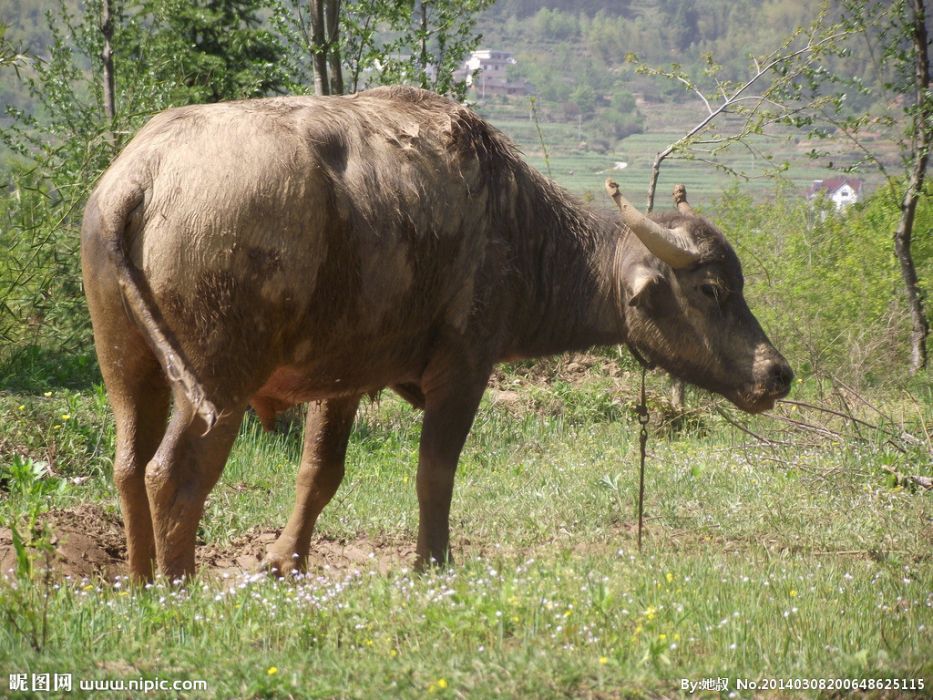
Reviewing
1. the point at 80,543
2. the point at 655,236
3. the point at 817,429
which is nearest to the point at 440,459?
the point at 655,236

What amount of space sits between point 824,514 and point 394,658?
358 centimetres

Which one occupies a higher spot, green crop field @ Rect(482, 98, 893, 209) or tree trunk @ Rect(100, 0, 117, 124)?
tree trunk @ Rect(100, 0, 117, 124)

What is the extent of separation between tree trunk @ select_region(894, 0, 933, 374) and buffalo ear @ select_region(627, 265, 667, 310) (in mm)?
5908

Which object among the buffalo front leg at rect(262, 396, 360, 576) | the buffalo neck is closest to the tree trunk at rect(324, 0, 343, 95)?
the buffalo neck

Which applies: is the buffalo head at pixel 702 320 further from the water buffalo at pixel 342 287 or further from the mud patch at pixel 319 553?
the mud patch at pixel 319 553

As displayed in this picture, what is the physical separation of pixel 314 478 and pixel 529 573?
145cm

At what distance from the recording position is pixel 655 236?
583 cm

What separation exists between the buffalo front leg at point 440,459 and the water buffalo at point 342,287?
10 millimetres

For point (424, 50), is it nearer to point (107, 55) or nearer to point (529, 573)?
point (107, 55)

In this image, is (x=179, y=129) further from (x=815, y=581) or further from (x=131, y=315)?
(x=815, y=581)

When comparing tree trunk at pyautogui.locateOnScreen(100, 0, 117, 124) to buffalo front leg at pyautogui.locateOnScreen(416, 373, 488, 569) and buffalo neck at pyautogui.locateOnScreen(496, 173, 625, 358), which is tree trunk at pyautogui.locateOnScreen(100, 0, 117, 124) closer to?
buffalo neck at pyautogui.locateOnScreen(496, 173, 625, 358)

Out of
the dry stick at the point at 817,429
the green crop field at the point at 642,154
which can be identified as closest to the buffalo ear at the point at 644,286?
the dry stick at the point at 817,429

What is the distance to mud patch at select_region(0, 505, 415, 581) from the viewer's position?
5516 mm

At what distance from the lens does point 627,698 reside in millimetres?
3689
